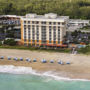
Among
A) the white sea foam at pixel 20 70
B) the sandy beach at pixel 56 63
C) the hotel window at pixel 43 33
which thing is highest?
the hotel window at pixel 43 33

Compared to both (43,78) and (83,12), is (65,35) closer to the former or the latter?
(43,78)

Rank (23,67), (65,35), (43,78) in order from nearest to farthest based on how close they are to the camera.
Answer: (43,78), (23,67), (65,35)

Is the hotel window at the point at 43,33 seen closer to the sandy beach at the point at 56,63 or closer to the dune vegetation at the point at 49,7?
the sandy beach at the point at 56,63

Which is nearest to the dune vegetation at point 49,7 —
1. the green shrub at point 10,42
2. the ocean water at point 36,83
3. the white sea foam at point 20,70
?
the green shrub at point 10,42

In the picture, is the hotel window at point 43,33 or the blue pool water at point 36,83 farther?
the hotel window at point 43,33

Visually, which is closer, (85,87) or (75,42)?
(85,87)

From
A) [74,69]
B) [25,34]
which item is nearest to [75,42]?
[25,34]
